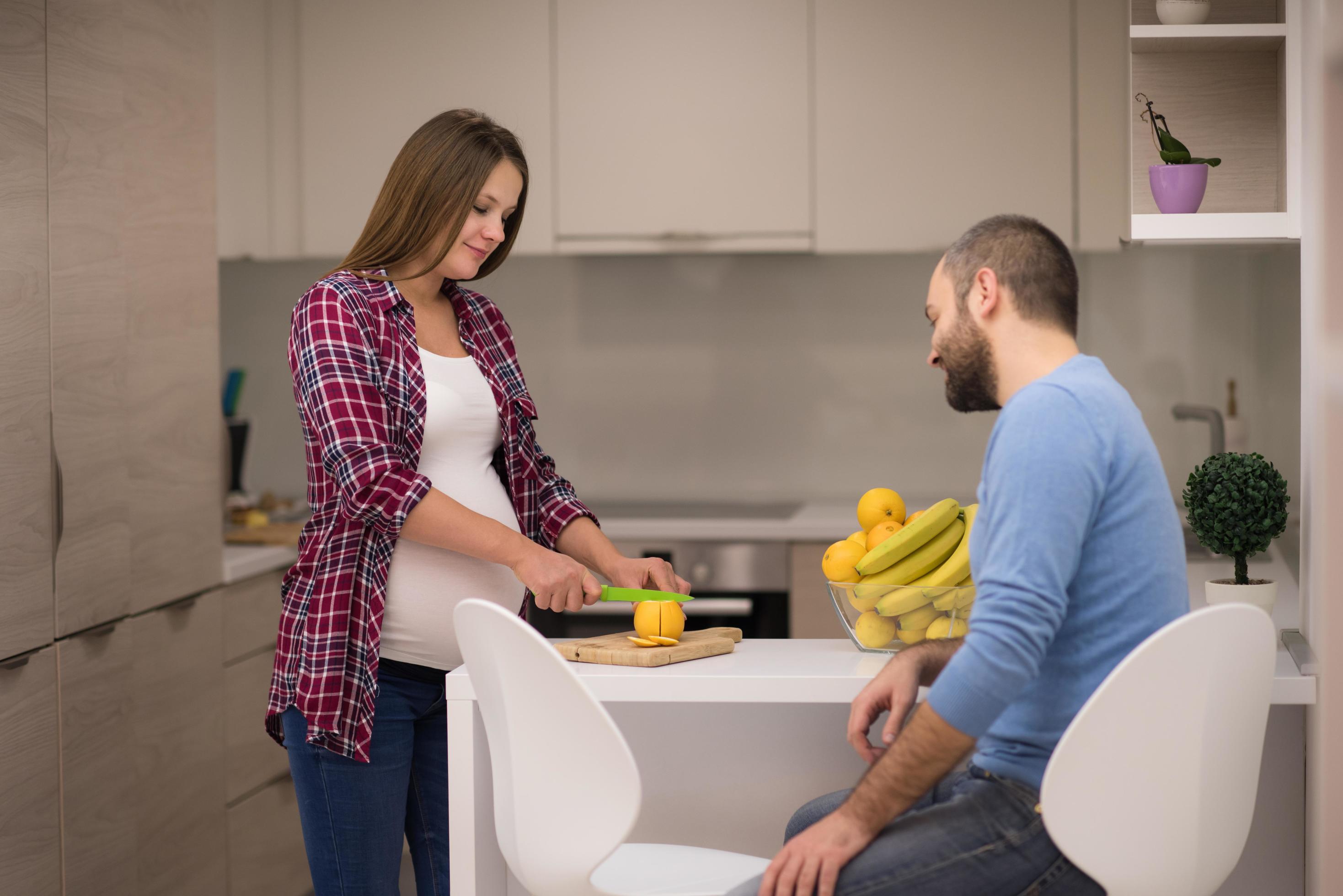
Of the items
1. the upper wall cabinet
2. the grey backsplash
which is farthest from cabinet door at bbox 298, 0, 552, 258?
the grey backsplash

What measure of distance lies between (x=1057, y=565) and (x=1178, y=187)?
0.81 metres

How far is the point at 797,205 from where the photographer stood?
3.25 metres

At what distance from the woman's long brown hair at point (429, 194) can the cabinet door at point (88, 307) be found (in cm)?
74

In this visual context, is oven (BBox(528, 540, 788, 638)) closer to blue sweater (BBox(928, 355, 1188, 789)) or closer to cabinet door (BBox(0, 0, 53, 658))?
cabinet door (BBox(0, 0, 53, 658))

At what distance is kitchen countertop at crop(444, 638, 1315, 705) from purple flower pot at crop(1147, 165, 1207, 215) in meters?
0.63

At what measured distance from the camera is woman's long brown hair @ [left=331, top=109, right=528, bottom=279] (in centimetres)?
164

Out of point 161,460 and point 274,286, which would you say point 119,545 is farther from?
point 274,286

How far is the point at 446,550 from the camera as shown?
1650 mm

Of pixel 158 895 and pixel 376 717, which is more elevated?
pixel 376 717

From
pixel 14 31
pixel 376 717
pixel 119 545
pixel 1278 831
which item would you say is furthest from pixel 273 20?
pixel 1278 831

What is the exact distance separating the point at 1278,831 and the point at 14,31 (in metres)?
2.22

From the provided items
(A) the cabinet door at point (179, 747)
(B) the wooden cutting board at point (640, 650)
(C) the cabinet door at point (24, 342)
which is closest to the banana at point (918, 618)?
(B) the wooden cutting board at point (640, 650)

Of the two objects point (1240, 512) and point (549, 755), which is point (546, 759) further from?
point (1240, 512)

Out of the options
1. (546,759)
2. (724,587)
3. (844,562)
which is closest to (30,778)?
(546,759)
